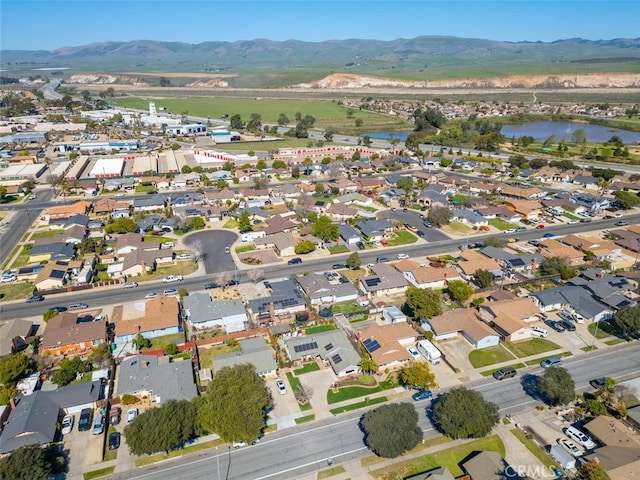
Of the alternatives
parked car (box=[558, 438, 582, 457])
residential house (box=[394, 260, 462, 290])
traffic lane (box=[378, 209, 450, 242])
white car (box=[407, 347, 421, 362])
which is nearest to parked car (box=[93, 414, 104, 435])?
white car (box=[407, 347, 421, 362])

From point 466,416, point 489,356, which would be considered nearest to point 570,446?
point 466,416

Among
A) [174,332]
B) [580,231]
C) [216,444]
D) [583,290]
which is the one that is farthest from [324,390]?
[580,231]

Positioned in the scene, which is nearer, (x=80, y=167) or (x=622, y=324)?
(x=622, y=324)

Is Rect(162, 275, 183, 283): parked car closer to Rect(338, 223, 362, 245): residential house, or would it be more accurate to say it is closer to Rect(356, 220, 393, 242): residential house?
Rect(338, 223, 362, 245): residential house

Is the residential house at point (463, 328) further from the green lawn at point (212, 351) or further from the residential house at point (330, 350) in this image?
the green lawn at point (212, 351)

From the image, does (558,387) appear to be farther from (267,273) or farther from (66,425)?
(66,425)

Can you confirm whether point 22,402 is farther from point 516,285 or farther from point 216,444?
point 516,285
